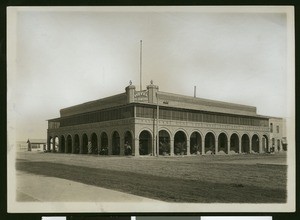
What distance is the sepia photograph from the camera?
5207mm

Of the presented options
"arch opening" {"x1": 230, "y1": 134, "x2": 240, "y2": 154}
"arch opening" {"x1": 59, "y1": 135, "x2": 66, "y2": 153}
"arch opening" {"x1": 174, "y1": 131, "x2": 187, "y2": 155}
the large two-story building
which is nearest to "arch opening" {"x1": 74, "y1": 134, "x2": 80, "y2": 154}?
the large two-story building

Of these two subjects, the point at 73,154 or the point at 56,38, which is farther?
the point at 73,154

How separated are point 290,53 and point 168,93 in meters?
1.32

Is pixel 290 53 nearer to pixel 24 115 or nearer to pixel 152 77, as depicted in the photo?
pixel 152 77

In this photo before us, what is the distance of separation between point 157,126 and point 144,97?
1.18 feet

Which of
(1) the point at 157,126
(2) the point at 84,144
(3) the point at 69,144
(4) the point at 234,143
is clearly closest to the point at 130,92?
(1) the point at 157,126

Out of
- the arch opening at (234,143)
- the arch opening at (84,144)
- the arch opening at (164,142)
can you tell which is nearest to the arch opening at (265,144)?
the arch opening at (234,143)

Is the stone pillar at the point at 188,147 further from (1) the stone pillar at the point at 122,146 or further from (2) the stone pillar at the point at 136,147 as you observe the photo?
(1) the stone pillar at the point at 122,146

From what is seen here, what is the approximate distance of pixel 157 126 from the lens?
5.66 meters

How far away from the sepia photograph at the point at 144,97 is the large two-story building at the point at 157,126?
18 millimetres

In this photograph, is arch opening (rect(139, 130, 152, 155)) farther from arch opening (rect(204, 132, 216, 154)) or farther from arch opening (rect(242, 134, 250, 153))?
arch opening (rect(242, 134, 250, 153))

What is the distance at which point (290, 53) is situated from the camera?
17.4 ft

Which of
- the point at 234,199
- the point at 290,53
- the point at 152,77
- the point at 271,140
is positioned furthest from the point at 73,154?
the point at 290,53

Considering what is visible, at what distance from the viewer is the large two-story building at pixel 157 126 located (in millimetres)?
5508
